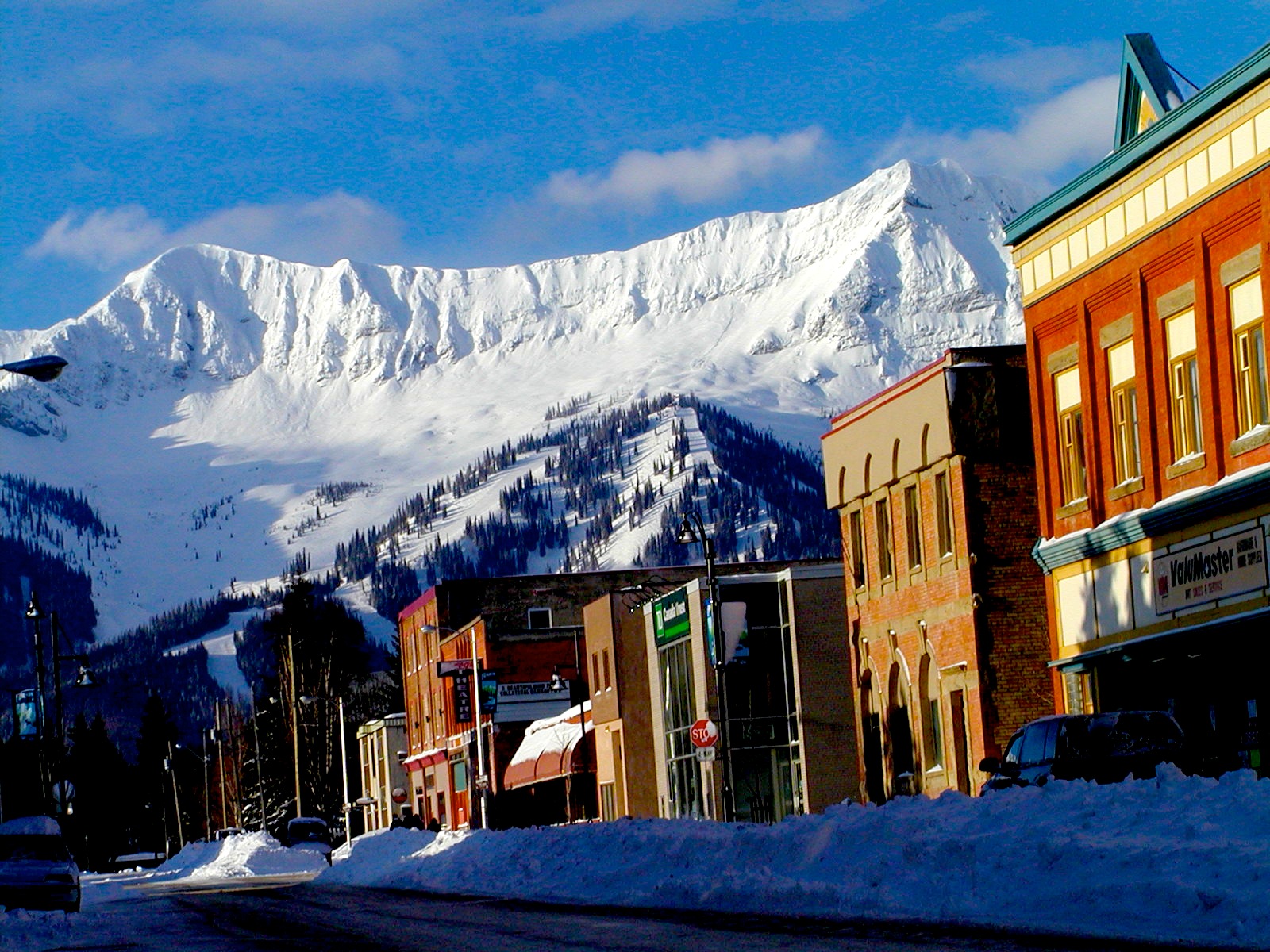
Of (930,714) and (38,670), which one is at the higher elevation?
(38,670)

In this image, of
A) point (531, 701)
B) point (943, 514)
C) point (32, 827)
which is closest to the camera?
point (32, 827)

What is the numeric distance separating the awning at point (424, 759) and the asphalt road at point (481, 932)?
2346 inches

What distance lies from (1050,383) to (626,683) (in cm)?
2965

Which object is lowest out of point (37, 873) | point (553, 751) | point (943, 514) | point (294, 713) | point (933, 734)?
point (553, 751)

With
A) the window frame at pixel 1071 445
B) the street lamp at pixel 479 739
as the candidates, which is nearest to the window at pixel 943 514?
the window frame at pixel 1071 445

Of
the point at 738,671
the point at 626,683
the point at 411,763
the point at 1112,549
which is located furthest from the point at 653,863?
the point at 411,763

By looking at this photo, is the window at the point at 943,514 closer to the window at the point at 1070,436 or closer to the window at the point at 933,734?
the window at the point at 933,734

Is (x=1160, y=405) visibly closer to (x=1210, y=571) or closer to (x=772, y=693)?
(x=1210, y=571)

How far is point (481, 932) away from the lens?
897 inches

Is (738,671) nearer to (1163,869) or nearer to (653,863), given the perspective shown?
(653,863)

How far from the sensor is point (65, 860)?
38000mm

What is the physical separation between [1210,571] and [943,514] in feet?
39.3

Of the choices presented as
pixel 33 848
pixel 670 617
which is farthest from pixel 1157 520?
pixel 670 617

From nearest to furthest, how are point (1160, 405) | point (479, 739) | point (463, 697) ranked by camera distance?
point (1160, 405)
point (463, 697)
point (479, 739)
